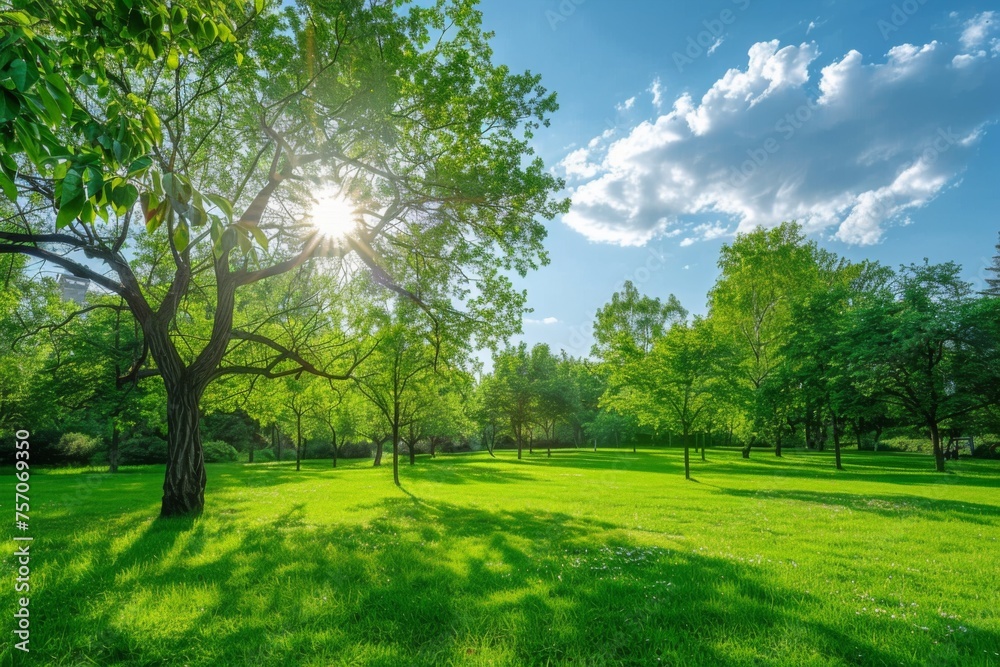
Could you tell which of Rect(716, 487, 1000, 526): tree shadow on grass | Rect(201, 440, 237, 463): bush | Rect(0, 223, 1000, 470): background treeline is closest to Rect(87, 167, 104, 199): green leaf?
Rect(0, 223, 1000, 470): background treeline

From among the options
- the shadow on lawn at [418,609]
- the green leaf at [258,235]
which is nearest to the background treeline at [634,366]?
the shadow on lawn at [418,609]

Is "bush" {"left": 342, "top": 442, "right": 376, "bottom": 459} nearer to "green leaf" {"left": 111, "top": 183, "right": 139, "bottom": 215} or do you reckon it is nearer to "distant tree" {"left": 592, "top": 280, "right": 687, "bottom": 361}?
"distant tree" {"left": 592, "top": 280, "right": 687, "bottom": 361}

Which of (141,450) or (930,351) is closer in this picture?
(930,351)

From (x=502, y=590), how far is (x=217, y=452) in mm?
47683

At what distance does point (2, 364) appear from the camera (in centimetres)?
2055

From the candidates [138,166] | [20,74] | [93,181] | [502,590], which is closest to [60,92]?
[20,74]

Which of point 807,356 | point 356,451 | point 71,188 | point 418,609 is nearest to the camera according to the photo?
point 71,188

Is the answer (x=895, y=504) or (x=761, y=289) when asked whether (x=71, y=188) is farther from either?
(x=761, y=289)

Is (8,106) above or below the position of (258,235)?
above

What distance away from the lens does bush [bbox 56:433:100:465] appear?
3279 centimetres

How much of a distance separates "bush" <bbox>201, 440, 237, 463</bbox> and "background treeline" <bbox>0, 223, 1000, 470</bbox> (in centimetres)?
20

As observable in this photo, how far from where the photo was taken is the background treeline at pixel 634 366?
16016 mm

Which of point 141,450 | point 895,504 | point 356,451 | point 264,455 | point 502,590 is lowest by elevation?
point 356,451

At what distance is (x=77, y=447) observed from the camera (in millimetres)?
33219
